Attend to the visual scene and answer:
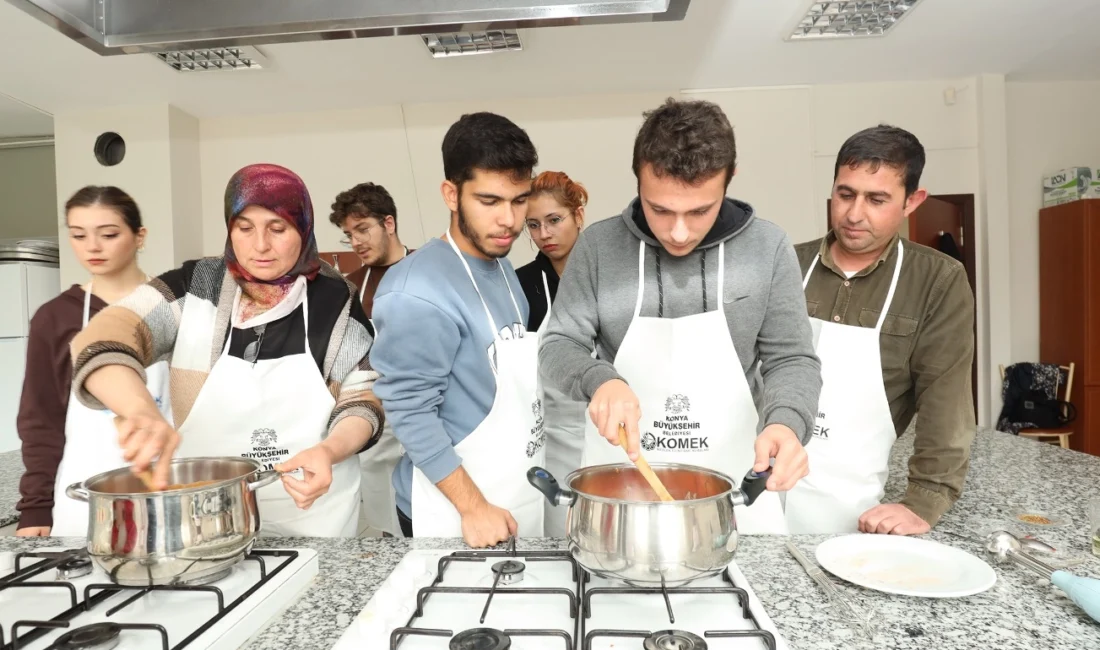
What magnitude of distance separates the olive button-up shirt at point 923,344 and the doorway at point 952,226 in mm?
3230

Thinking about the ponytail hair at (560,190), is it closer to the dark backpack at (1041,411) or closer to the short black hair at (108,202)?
the short black hair at (108,202)

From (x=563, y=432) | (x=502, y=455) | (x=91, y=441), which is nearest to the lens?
(x=502, y=455)

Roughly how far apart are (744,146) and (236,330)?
158 inches

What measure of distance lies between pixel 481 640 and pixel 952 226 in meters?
5.02

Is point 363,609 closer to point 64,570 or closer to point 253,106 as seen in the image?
point 64,570

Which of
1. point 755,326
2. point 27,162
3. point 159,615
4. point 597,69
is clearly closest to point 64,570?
Result: point 159,615

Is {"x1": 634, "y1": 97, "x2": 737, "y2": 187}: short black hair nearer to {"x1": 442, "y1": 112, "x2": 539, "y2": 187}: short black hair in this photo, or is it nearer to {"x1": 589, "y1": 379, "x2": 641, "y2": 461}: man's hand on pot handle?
{"x1": 442, "y1": 112, "x2": 539, "y2": 187}: short black hair

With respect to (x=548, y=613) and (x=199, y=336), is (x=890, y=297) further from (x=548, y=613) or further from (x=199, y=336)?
(x=199, y=336)

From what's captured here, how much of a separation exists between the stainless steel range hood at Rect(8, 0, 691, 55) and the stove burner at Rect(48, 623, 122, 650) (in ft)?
3.26

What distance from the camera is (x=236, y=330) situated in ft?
4.56

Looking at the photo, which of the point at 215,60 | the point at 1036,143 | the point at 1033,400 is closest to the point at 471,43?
the point at 215,60

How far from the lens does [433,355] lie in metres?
1.25

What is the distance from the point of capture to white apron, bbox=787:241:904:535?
152cm

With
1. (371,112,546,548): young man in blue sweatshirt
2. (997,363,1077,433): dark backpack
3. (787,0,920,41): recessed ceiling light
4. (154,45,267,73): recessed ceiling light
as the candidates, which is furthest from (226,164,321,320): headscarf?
(997,363,1077,433): dark backpack
